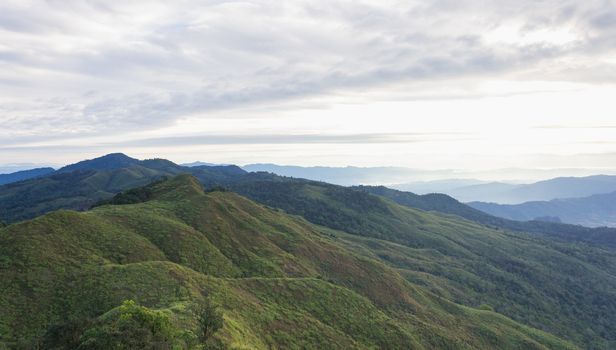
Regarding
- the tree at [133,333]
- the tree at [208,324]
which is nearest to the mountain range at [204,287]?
the tree at [133,333]

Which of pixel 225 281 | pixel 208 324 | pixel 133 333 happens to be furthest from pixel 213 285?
pixel 133 333

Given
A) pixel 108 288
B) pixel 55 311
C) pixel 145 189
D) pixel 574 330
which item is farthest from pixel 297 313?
pixel 574 330

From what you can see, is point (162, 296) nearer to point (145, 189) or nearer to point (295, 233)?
point (295, 233)

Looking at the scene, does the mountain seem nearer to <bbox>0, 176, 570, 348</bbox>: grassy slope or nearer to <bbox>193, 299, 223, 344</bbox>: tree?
<bbox>0, 176, 570, 348</bbox>: grassy slope

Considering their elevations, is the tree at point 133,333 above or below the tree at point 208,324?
above

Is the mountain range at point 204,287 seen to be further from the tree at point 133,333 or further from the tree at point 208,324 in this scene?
the tree at point 208,324

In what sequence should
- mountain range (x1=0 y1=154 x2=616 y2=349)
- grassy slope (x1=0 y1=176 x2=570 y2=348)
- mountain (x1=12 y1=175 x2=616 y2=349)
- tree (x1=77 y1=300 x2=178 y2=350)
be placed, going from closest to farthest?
tree (x1=77 y1=300 x2=178 y2=350) < mountain range (x1=0 y1=154 x2=616 y2=349) < mountain (x1=12 y1=175 x2=616 y2=349) < grassy slope (x1=0 y1=176 x2=570 y2=348)

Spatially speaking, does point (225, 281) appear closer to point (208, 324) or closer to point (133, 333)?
point (208, 324)

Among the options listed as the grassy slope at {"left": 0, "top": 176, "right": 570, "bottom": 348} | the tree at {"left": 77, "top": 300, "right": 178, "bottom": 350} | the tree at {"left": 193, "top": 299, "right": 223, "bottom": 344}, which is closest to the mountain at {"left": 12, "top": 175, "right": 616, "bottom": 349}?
the grassy slope at {"left": 0, "top": 176, "right": 570, "bottom": 348}
